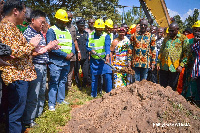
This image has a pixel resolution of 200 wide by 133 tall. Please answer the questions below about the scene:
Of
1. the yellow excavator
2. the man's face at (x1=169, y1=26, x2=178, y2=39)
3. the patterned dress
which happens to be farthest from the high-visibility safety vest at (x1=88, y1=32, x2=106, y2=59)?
the yellow excavator

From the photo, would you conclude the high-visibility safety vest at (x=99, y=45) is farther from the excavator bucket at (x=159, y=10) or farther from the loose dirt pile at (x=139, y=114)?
the excavator bucket at (x=159, y=10)

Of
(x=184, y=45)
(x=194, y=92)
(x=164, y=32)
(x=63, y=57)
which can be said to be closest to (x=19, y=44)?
(x=63, y=57)

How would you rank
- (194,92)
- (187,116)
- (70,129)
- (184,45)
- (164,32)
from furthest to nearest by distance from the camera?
(164,32) < (194,92) < (184,45) < (70,129) < (187,116)

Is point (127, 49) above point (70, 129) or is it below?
above

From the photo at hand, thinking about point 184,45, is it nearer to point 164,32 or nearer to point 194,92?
point 194,92

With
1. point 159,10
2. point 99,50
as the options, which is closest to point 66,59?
point 99,50

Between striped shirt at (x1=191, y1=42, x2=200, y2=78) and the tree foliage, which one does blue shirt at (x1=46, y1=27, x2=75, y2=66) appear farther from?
the tree foliage

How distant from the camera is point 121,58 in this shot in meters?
4.70

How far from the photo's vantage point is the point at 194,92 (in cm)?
445

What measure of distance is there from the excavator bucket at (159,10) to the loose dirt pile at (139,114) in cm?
705

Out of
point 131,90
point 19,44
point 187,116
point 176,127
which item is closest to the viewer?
point 19,44

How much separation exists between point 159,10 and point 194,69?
6.51m

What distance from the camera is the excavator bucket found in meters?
9.45

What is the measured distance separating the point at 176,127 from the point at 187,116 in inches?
14.8
